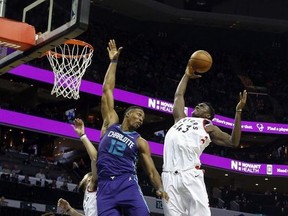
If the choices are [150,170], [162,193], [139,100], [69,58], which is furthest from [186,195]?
[139,100]

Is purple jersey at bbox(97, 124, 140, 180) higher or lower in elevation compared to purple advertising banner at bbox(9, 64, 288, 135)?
lower

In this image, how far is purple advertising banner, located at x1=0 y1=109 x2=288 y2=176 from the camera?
22661 mm

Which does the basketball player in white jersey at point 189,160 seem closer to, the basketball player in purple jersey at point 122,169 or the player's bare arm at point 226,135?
the player's bare arm at point 226,135

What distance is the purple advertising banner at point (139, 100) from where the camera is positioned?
918 inches

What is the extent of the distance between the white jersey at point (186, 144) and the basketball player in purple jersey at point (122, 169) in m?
0.40

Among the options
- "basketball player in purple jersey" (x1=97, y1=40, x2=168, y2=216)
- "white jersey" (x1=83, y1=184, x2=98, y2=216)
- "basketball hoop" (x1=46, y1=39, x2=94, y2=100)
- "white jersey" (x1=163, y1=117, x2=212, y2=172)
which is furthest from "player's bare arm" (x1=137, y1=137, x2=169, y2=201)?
"basketball hoop" (x1=46, y1=39, x2=94, y2=100)

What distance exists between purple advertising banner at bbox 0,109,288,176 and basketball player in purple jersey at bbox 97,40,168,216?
17.2 metres

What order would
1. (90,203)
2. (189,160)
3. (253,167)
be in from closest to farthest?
(189,160) → (90,203) → (253,167)

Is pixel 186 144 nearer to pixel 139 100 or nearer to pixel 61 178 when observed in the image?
pixel 61 178

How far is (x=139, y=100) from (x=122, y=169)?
69.1ft

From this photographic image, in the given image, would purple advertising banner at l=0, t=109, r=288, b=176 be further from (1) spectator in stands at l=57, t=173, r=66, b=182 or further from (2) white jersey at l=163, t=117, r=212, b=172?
(2) white jersey at l=163, t=117, r=212, b=172

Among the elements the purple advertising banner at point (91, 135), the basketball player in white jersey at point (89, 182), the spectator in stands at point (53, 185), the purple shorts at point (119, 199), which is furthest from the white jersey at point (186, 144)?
the purple advertising banner at point (91, 135)

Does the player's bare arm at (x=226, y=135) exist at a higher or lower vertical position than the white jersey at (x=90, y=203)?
higher

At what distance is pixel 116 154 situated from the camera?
5.61 meters
